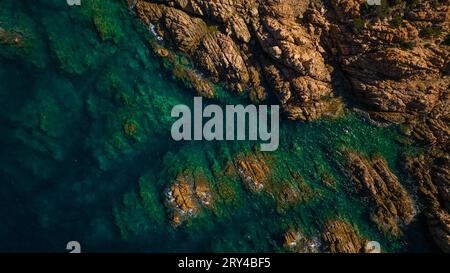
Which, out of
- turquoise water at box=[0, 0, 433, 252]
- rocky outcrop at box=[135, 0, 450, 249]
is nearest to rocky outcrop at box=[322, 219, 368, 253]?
rocky outcrop at box=[135, 0, 450, 249]

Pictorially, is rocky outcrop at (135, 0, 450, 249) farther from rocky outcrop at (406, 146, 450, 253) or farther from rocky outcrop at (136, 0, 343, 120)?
rocky outcrop at (406, 146, 450, 253)

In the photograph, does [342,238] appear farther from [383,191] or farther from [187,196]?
[187,196]

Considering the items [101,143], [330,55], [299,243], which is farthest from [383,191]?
[101,143]

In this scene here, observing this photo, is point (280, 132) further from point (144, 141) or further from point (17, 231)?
point (17, 231)

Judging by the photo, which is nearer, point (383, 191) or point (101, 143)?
point (383, 191)

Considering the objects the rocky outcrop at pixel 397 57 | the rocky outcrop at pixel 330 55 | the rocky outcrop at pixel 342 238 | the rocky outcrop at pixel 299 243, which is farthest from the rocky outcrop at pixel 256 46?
the rocky outcrop at pixel 299 243

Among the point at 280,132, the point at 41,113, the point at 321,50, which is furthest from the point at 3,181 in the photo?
the point at 321,50
